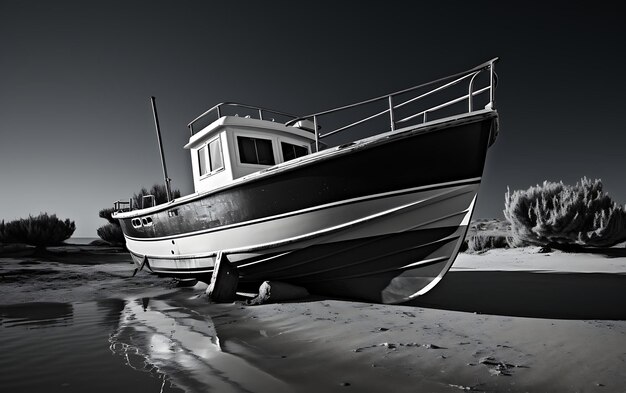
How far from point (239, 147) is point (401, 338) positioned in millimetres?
4911

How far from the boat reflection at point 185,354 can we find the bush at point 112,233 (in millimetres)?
17096

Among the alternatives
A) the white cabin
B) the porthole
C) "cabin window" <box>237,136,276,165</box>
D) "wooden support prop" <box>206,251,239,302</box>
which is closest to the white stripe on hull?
"wooden support prop" <box>206,251,239,302</box>

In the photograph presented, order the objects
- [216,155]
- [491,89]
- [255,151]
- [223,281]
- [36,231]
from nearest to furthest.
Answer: [491,89]
[223,281]
[255,151]
[216,155]
[36,231]

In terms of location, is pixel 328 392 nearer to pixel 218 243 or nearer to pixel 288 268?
pixel 288 268

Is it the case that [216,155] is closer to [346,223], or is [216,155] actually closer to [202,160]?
[202,160]

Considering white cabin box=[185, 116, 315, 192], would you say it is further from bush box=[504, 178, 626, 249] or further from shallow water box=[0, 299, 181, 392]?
bush box=[504, 178, 626, 249]

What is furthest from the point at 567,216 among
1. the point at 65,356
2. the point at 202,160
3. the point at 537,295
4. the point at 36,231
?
the point at 36,231

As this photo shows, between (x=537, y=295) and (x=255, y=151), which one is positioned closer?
(x=537, y=295)

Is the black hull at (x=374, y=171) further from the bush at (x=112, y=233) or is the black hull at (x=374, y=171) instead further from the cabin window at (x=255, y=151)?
the bush at (x=112, y=233)

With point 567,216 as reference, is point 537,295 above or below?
below

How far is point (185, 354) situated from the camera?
A: 10.2ft

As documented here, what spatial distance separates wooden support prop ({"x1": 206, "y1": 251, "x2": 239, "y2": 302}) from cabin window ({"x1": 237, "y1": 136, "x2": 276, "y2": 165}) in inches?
79.0

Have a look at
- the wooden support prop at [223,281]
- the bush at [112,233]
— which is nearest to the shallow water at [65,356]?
the wooden support prop at [223,281]

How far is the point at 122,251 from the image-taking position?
1934cm
